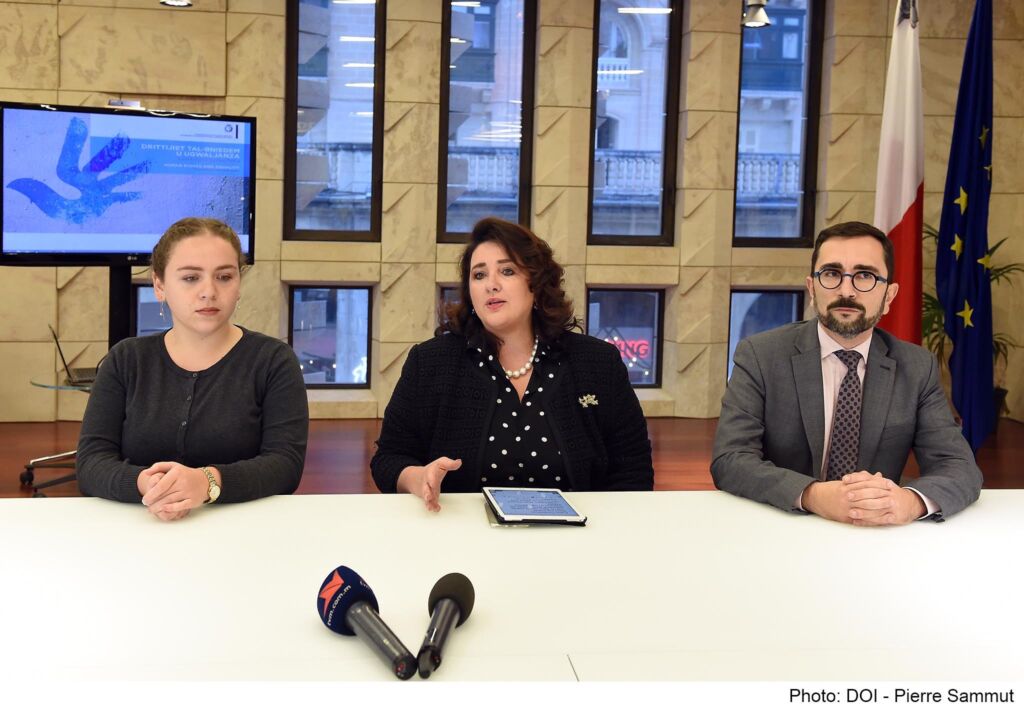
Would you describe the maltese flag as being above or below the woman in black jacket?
above

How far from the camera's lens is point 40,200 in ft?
16.4

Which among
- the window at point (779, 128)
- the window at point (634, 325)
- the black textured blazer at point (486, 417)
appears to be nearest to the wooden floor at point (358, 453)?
the window at point (634, 325)

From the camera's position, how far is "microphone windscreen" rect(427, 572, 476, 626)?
166 cm

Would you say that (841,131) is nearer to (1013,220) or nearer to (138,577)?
(1013,220)

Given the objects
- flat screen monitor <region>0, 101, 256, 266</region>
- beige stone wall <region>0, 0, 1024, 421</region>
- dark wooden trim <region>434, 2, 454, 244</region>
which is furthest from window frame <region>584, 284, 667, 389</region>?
flat screen monitor <region>0, 101, 256, 266</region>

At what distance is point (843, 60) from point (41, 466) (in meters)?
5.86

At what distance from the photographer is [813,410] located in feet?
9.45

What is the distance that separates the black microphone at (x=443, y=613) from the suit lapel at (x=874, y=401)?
1.47m

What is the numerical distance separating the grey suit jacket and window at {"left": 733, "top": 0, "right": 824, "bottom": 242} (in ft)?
17.6

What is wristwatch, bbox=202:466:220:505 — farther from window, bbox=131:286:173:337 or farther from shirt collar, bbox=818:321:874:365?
window, bbox=131:286:173:337

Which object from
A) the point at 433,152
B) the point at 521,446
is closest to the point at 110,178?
the point at 433,152

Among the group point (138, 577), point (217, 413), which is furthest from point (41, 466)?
point (138, 577)

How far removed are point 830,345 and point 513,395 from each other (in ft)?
2.77

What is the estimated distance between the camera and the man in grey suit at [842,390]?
2.84 m
